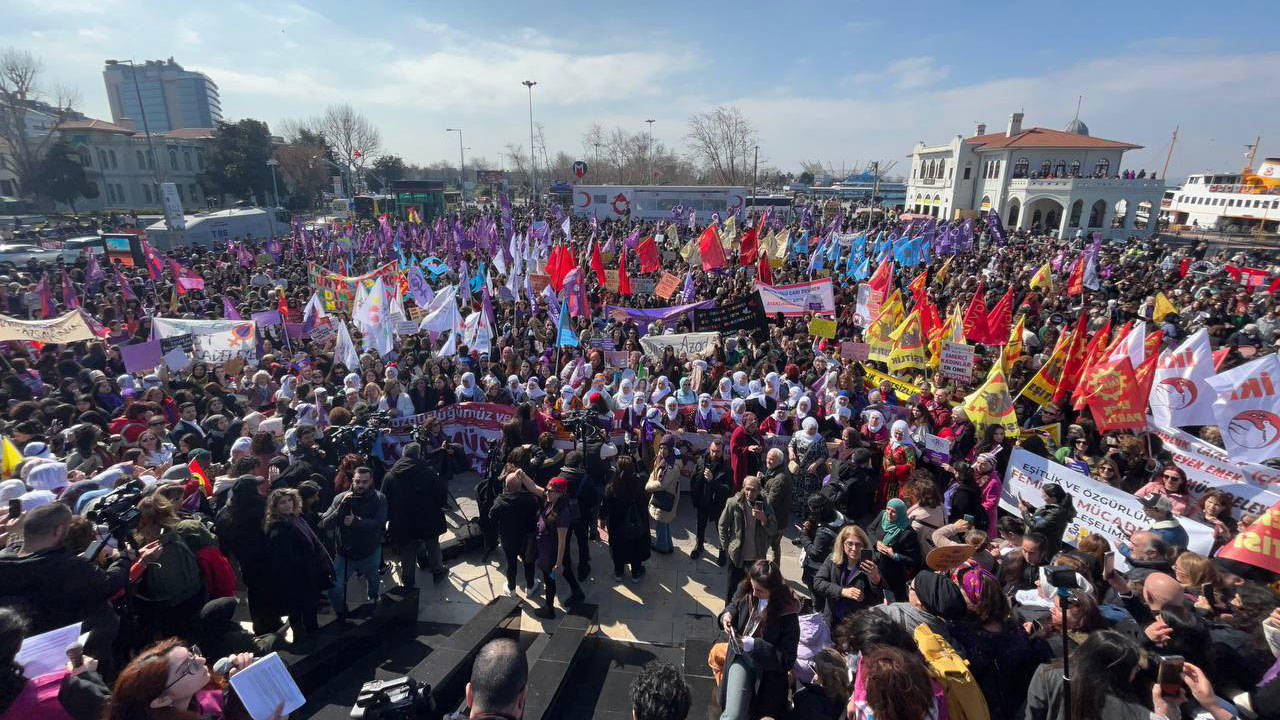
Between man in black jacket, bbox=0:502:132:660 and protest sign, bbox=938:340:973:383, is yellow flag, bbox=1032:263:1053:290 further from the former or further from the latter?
man in black jacket, bbox=0:502:132:660

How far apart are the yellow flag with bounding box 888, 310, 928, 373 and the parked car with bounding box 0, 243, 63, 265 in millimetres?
32666

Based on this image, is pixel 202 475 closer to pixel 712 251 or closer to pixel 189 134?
pixel 712 251

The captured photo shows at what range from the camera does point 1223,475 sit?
5.80 m

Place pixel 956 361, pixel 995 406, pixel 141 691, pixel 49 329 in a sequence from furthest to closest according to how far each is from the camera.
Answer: pixel 49 329 → pixel 956 361 → pixel 995 406 → pixel 141 691

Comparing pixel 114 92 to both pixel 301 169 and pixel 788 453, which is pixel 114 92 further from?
pixel 788 453

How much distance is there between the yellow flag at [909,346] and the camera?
30.4 feet

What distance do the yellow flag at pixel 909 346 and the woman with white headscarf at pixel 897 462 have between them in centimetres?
258

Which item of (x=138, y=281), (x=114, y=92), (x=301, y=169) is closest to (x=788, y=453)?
(x=138, y=281)

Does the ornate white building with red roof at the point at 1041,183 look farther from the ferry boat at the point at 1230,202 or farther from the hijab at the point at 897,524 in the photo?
the hijab at the point at 897,524

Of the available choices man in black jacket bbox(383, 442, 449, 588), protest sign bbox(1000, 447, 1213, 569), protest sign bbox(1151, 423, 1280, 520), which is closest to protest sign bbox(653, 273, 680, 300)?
protest sign bbox(1000, 447, 1213, 569)

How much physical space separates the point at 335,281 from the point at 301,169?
57927 mm

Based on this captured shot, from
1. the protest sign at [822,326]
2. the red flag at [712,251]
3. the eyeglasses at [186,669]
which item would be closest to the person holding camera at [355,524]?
the eyeglasses at [186,669]

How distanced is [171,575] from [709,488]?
4.81 m

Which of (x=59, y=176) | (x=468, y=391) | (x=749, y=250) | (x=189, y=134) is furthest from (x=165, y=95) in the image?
(x=468, y=391)
